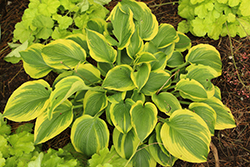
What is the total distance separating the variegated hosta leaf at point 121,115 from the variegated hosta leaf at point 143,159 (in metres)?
0.33

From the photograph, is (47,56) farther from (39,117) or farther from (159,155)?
(159,155)

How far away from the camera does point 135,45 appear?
1.66 meters

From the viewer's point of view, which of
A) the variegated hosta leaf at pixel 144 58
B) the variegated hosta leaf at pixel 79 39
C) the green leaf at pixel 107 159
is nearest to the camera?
the green leaf at pixel 107 159

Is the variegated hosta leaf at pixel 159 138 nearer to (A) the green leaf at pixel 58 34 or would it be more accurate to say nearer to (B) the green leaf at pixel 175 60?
(B) the green leaf at pixel 175 60

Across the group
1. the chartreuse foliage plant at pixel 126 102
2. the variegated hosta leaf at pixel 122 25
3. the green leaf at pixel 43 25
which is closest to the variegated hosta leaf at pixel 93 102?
the chartreuse foliage plant at pixel 126 102

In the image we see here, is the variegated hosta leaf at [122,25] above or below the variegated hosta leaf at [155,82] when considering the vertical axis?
above

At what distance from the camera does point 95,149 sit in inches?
60.0

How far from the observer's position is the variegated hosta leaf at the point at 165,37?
5.89ft

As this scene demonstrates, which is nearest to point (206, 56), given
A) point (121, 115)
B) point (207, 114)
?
point (207, 114)

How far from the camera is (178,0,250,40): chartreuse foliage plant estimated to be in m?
1.98

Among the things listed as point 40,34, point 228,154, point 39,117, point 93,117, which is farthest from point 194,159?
point 40,34

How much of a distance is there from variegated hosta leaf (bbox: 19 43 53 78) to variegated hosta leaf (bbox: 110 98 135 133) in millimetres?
770

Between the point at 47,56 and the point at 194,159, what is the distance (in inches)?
57.2

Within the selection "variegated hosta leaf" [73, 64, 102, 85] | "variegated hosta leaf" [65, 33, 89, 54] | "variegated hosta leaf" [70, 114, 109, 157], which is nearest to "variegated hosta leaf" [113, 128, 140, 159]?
"variegated hosta leaf" [70, 114, 109, 157]
